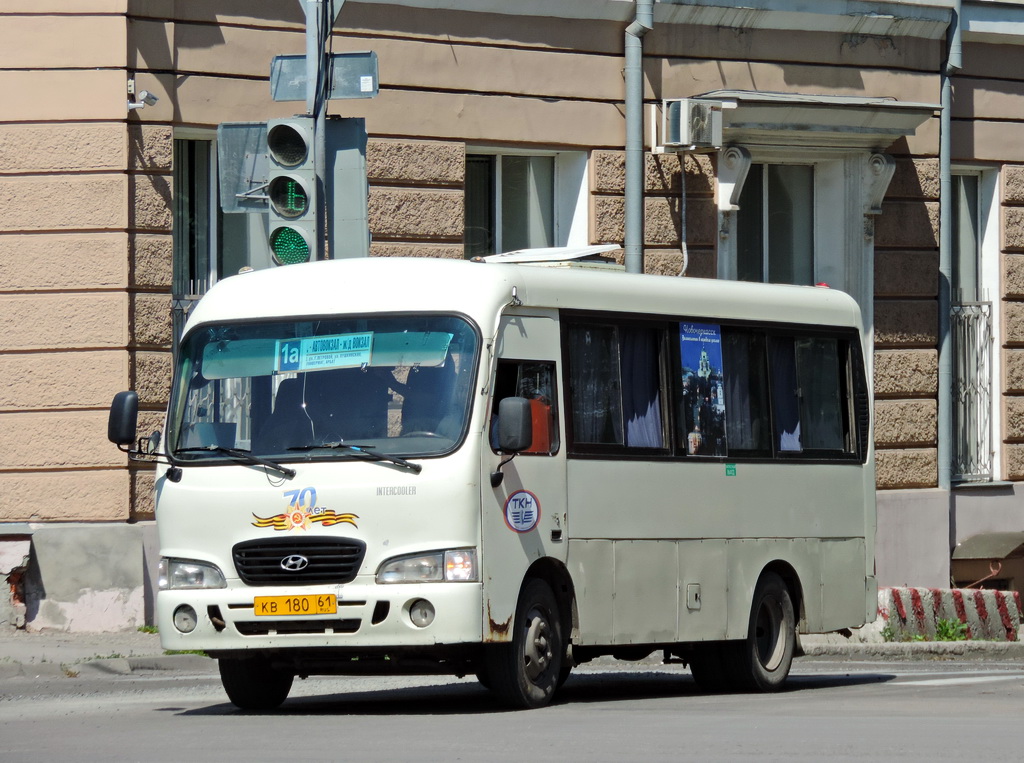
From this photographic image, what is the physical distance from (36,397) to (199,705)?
508 cm

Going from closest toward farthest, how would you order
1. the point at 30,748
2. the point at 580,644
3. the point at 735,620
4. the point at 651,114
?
the point at 30,748
the point at 580,644
the point at 735,620
the point at 651,114

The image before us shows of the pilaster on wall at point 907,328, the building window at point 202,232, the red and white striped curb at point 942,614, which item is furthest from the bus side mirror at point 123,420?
the pilaster on wall at point 907,328

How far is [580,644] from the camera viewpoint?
11.4 meters

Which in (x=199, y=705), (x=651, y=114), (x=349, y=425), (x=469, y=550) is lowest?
(x=199, y=705)

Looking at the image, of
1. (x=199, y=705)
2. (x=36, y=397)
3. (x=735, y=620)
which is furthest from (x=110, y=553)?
(x=735, y=620)

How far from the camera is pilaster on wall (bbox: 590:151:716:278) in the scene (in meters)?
18.9

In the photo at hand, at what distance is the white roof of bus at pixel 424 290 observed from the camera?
10.9 metres

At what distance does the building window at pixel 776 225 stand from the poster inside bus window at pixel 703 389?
24.9 feet

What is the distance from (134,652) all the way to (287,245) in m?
3.73

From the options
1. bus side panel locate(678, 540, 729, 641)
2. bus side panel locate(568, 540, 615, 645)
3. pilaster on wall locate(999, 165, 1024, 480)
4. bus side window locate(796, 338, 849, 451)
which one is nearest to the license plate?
bus side panel locate(568, 540, 615, 645)

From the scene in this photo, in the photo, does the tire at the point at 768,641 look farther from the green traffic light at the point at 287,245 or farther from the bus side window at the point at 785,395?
the green traffic light at the point at 287,245

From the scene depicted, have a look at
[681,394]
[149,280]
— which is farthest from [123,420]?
[149,280]

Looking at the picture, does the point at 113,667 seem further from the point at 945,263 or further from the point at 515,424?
the point at 945,263

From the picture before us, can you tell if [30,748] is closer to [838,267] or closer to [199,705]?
[199,705]
